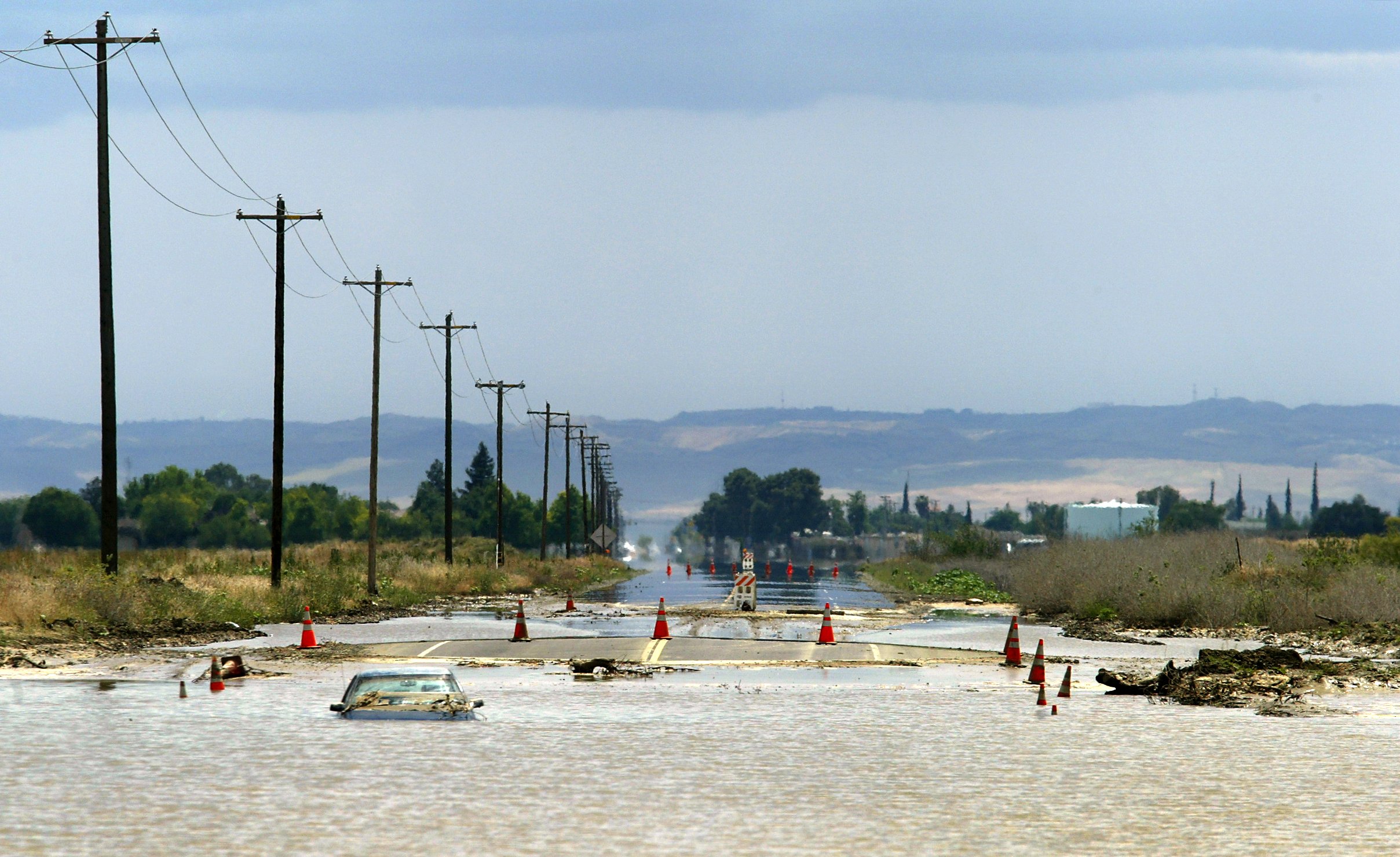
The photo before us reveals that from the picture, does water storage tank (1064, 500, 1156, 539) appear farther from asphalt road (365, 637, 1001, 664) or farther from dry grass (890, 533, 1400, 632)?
asphalt road (365, 637, 1001, 664)

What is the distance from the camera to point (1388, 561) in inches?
1791

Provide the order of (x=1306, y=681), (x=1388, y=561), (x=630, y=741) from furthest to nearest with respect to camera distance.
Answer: (x=1388, y=561) → (x=1306, y=681) → (x=630, y=741)

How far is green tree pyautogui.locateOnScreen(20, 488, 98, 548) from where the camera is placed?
15812 centimetres

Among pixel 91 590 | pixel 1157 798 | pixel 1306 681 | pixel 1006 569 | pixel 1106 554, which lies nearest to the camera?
pixel 1157 798

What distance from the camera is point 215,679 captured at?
20922 millimetres

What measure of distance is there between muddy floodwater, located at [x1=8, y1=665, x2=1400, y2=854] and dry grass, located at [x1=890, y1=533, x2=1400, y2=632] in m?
13.5

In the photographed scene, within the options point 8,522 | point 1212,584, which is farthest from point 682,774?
point 8,522

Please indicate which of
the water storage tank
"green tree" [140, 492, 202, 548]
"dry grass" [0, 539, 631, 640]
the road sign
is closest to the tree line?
"green tree" [140, 492, 202, 548]

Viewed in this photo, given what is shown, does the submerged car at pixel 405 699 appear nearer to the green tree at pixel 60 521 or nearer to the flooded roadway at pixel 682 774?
the flooded roadway at pixel 682 774

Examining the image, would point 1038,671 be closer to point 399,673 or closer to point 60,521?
point 399,673

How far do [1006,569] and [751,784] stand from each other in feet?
189

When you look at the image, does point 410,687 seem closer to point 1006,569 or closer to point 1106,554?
point 1106,554

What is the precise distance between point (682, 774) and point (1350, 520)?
172523 mm

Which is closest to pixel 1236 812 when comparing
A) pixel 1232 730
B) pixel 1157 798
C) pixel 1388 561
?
pixel 1157 798
